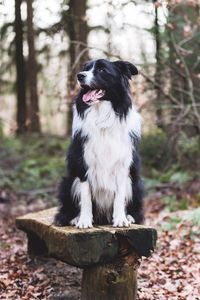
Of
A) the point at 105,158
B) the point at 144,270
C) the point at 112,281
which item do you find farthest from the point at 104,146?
the point at 144,270

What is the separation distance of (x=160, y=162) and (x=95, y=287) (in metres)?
7.07

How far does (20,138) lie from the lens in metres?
15.0

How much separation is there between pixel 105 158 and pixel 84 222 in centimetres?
66

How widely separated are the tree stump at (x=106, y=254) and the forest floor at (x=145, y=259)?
0.73 metres

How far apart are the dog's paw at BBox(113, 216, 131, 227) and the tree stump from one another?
0.08 metres

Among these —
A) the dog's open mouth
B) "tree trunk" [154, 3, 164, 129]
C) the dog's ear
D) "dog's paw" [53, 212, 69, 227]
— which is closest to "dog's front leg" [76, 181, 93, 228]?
"dog's paw" [53, 212, 69, 227]

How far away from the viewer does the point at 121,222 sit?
465cm

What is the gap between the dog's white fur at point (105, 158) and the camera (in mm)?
4672

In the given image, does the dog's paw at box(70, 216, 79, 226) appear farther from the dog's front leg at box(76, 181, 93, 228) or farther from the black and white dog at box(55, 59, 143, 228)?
the dog's front leg at box(76, 181, 93, 228)

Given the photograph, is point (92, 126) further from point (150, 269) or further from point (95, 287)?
point (150, 269)

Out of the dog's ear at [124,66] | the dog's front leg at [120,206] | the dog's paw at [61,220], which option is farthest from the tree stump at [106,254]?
the dog's ear at [124,66]

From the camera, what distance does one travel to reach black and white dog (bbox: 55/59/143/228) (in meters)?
4.64

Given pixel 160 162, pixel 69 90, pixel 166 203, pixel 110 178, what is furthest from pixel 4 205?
pixel 110 178

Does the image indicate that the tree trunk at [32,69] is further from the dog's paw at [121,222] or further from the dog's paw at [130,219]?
the dog's paw at [121,222]
